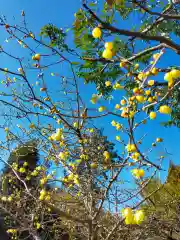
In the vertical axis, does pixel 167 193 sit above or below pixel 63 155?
above

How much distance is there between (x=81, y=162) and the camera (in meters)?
3.54

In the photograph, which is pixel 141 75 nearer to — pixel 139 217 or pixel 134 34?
pixel 134 34

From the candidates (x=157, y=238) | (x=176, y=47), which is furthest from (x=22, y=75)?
(x=157, y=238)

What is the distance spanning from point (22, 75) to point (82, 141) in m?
1.19

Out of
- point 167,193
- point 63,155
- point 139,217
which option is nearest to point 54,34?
point 63,155

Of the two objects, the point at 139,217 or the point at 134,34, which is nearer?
the point at 139,217

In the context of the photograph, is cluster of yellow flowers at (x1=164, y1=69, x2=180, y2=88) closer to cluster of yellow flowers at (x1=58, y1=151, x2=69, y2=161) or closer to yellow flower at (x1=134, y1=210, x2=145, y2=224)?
yellow flower at (x1=134, y1=210, x2=145, y2=224)

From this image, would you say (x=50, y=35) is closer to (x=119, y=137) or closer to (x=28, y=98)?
(x=28, y=98)

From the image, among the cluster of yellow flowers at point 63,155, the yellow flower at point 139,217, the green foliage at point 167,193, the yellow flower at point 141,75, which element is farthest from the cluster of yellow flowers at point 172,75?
the green foliage at point 167,193

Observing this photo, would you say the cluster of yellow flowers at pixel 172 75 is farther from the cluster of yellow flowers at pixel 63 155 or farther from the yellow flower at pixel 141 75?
the cluster of yellow flowers at pixel 63 155

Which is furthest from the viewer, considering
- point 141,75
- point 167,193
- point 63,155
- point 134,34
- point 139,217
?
point 167,193

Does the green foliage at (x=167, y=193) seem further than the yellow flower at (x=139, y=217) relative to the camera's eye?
Yes

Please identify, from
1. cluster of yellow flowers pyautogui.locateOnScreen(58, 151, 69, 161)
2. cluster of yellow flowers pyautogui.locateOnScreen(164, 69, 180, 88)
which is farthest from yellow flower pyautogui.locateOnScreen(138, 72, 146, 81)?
cluster of yellow flowers pyautogui.locateOnScreen(58, 151, 69, 161)

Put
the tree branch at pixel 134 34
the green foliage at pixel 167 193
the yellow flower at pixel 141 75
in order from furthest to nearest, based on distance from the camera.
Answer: the green foliage at pixel 167 193, the yellow flower at pixel 141 75, the tree branch at pixel 134 34
